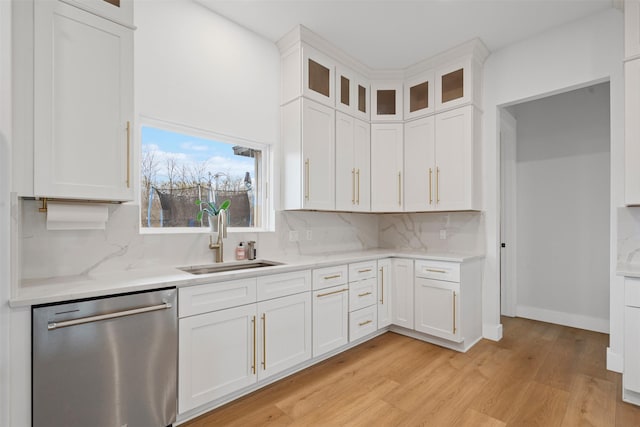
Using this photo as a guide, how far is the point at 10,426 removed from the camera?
1362mm

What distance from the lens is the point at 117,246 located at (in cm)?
212

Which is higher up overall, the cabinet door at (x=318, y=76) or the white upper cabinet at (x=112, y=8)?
the cabinet door at (x=318, y=76)

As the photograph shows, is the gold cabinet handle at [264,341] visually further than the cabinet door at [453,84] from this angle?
No

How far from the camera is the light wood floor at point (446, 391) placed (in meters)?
1.98

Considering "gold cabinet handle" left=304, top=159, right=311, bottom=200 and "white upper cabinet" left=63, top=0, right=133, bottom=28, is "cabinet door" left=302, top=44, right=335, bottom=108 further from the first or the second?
"white upper cabinet" left=63, top=0, right=133, bottom=28

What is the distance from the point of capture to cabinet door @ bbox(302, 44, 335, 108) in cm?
298

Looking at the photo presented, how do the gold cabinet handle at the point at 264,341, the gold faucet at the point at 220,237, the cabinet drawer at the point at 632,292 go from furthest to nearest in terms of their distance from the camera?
the gold faucet at the point at 220,237, the gold cabinet handle at the point at 264,341, the cabinet drawer at the point at 632,292

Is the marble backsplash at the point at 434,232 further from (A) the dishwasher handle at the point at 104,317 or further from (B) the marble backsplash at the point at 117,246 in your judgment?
(A) the dishwasher handle at the point at 104,317

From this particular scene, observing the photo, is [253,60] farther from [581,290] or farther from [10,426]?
[581,290]

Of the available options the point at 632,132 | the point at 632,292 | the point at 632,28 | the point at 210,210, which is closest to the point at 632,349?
the point at 632,292

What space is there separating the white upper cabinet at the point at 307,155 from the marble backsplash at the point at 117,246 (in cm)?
32

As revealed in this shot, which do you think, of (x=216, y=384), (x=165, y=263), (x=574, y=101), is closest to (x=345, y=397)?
(x=216, y=384)

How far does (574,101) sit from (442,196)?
2013 mm

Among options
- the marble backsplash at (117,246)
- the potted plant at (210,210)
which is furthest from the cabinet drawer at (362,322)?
the potted plant at (210,210)
